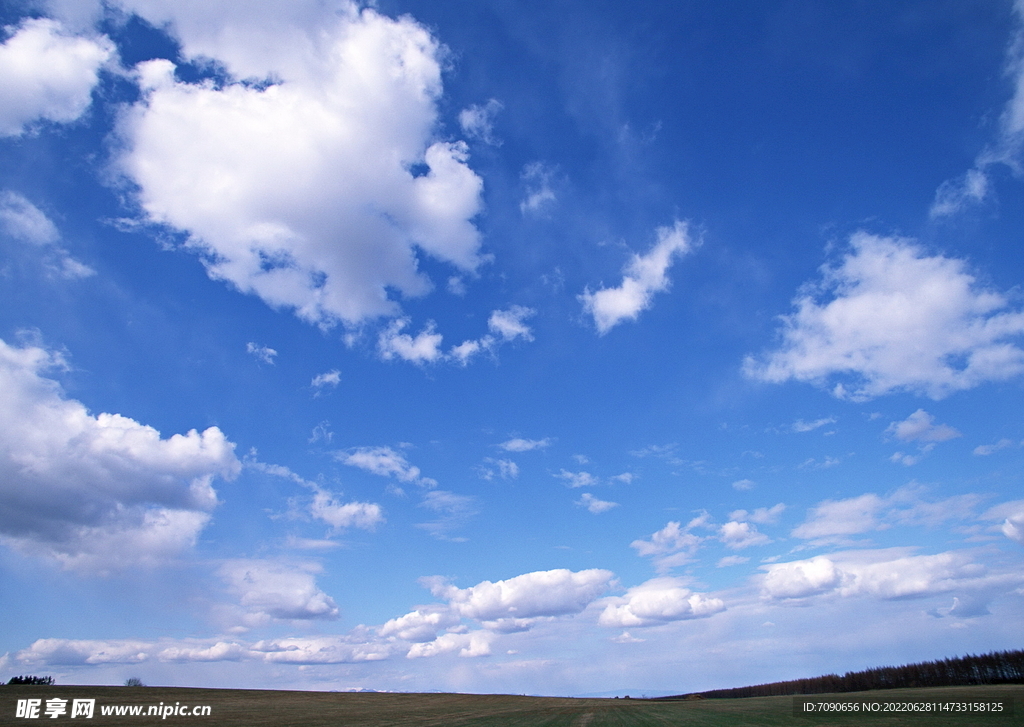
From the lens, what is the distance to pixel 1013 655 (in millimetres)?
173000

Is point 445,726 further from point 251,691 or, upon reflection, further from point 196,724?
point 251,691

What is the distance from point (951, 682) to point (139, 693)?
245045mm

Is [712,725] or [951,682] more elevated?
[712,725]

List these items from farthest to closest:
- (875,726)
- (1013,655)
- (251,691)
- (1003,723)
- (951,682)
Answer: (951,682) < (1013,655) < (251,691) < (875,726) < (1003,723)

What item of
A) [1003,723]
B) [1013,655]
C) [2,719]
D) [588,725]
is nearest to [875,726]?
[1003,723]

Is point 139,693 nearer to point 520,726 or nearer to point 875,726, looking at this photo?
point 520,726

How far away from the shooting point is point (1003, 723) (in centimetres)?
4356

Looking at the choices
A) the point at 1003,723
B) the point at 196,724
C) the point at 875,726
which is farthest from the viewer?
the point at 196,724

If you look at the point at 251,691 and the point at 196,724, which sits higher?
the point at 196,724

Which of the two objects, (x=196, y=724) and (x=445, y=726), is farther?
(x=445, y=726)

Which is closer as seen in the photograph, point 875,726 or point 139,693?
point 875,726

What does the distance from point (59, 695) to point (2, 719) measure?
116 ft

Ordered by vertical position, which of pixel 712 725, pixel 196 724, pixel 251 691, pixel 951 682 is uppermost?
pixel 196 724

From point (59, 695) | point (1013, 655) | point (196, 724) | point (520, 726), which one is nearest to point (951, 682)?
point (1013, 655)
